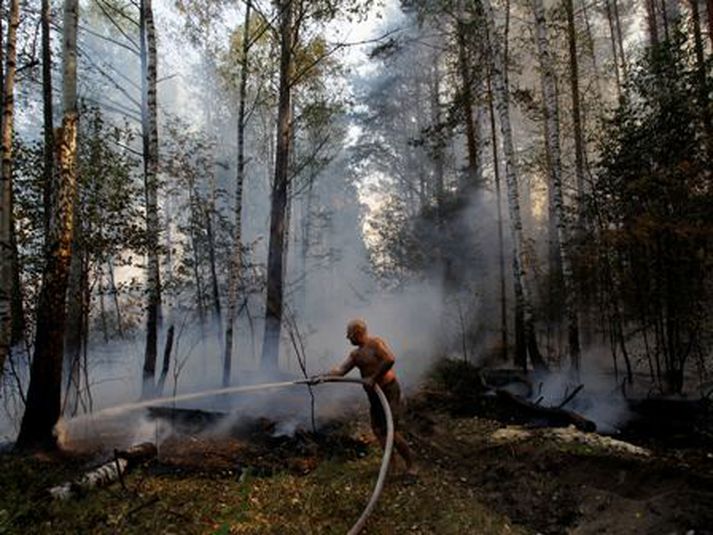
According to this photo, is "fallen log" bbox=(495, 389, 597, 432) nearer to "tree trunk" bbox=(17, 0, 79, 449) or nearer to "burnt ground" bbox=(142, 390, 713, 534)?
"burnt ground" bbox=(142, 390, 713, 534)

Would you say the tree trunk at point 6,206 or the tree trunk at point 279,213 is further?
the tree trunk at point 279,213

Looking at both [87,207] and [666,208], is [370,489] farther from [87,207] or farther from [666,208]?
[666,208]

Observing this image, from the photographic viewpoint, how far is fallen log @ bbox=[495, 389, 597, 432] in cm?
897

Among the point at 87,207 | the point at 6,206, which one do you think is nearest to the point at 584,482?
the point at 6,206

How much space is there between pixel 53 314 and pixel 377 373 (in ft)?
15.3

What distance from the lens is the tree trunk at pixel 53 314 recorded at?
668cm

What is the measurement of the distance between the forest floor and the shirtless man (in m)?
0.44

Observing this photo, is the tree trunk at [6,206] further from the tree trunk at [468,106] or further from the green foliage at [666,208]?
the tree trunk at [468,106]

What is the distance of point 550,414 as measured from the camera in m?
9.65

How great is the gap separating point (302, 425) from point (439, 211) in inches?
485

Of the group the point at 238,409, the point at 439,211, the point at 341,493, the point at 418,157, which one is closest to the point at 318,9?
the point at 439,211

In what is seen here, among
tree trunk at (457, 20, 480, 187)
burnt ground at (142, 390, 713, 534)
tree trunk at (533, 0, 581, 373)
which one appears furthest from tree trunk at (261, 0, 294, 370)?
tree trunk at (533, 0, 581, 373)

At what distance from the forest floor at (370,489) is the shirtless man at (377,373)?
436mm

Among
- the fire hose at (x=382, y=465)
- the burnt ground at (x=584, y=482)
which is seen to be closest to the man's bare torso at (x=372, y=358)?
the fire hose at (x=382, y=465)
